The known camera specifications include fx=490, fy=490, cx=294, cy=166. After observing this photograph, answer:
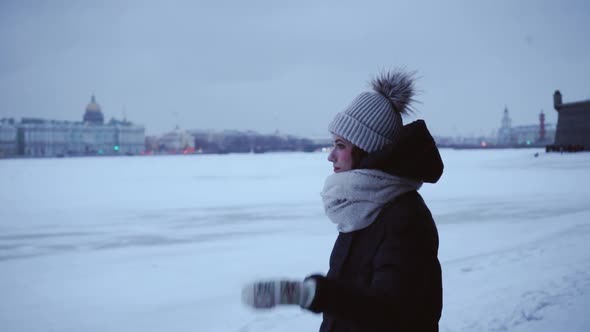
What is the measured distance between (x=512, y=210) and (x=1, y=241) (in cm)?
1000

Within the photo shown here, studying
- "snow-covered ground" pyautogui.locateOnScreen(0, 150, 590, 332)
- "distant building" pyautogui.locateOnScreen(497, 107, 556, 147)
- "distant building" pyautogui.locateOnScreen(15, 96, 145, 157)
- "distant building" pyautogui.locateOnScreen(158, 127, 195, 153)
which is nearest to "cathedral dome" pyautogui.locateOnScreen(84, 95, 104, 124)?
"distant building" pyautogui.locateOnScreen(15, 96, 145, 157)

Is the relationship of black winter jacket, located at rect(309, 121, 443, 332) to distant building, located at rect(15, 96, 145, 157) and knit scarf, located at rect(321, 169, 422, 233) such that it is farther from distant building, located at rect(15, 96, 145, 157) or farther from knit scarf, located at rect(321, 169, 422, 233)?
distant building, located at rect(15, 96, 145, 157)

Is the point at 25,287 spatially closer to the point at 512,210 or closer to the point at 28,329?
the point at 28,329

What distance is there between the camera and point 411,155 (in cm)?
154

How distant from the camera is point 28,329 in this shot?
169 inches

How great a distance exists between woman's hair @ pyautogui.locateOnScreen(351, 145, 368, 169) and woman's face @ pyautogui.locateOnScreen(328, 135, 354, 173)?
0.03 feet

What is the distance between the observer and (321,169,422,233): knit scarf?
1.53m

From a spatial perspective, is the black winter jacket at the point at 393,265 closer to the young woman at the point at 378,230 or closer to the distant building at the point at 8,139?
the young woman at the point at 378,230

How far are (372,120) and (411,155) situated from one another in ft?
0.70

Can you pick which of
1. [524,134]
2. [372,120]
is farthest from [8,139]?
[524,134]

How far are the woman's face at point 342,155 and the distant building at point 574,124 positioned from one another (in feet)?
150

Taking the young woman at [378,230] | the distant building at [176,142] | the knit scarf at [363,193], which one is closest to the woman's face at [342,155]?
the young woman at [378,230]

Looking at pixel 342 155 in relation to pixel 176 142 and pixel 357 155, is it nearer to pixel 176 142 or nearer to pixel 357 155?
pixel 357 155

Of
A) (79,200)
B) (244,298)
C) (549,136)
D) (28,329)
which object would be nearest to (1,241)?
(28,329)
